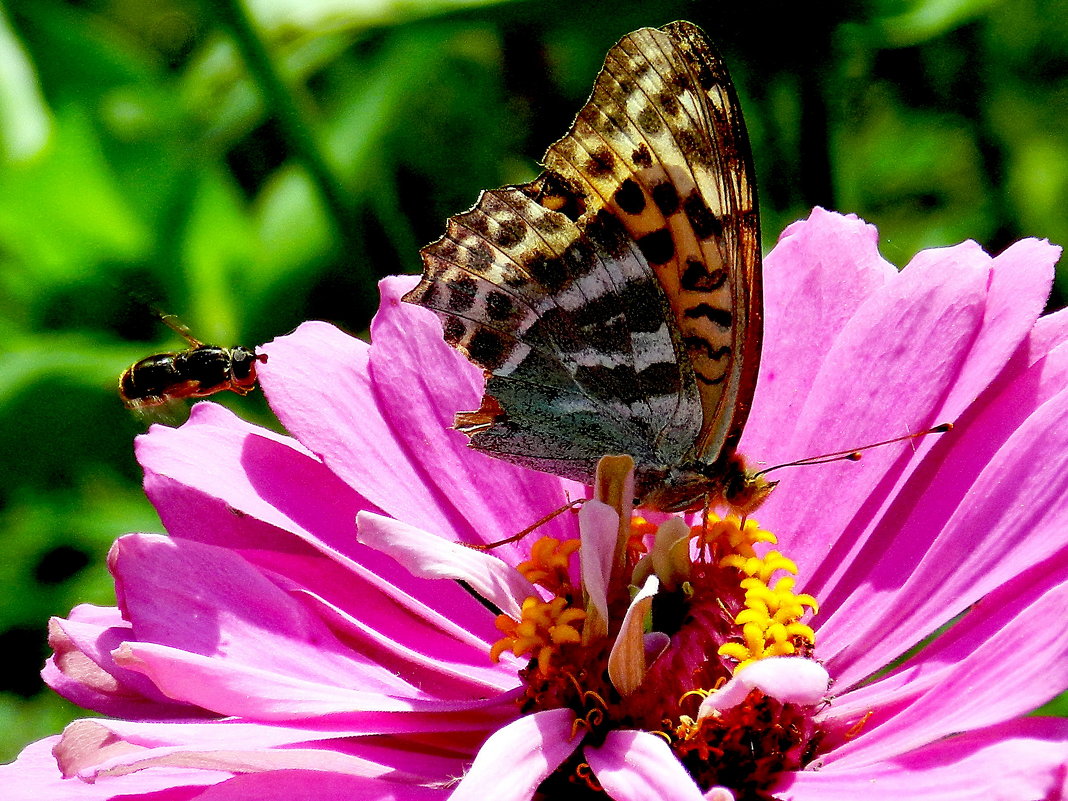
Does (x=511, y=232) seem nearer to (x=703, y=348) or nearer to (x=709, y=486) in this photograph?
(x=703, y=348)

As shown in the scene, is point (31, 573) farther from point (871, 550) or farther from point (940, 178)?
point (940, 178)

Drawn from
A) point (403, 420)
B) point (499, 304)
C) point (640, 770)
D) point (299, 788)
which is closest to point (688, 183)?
point (499, 304)

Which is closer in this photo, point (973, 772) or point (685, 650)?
point (973, 772)

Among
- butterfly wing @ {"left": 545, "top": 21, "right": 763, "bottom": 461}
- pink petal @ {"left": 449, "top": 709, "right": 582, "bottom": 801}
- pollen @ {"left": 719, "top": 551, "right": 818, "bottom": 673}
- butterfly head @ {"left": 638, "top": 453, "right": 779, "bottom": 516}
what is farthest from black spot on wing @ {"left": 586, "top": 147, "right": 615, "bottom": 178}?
pink petal @ {"left": 449, "top": 709, "right": 582, "bottom": 801}

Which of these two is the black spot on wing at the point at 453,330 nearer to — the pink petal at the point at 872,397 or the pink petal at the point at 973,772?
the pink petal at the point at 872,397

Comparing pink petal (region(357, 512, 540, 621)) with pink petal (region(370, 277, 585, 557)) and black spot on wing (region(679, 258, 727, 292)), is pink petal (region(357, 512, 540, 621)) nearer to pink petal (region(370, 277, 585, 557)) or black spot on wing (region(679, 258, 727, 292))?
pink petal (region(370, 277, 585, 557))

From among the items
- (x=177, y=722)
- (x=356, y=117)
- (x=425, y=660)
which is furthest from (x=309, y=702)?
(x=356, y=117)
